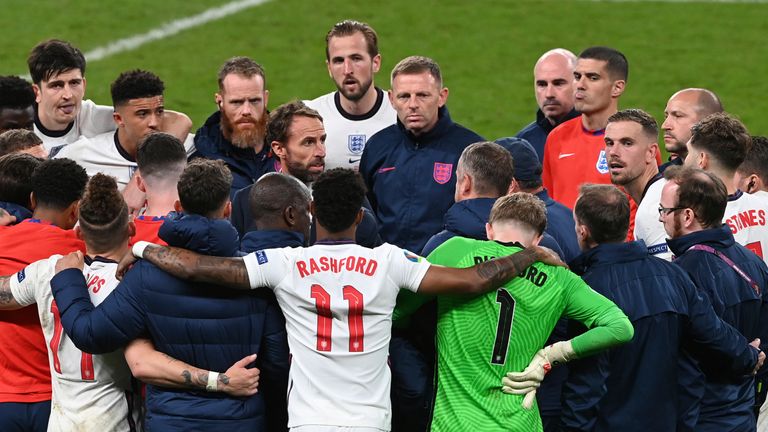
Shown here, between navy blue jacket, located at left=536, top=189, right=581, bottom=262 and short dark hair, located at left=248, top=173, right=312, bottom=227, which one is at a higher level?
short dark hair, located at left=248, top=173, right=312, bottom=227

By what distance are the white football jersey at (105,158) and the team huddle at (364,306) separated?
144cm

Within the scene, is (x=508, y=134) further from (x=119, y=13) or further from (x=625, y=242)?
(x=625, y=242)

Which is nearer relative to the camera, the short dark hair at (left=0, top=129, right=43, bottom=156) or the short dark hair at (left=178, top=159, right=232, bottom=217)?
the short dark hair at (left=178, top=159, right=232, bottom=217)

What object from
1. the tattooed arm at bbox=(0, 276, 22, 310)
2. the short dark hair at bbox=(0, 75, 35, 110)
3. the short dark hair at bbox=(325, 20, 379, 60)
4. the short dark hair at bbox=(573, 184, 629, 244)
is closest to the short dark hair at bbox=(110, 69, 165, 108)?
the short dark hair at bbox=(0, 75, 35, 110)

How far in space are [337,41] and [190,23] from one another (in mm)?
9356

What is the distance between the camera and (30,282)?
216 inches

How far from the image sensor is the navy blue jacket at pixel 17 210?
19.5 ft

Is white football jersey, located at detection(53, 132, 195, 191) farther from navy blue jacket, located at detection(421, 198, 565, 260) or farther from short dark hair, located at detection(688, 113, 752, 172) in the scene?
short dark hair, located at detection(688, 113, 752, 172)

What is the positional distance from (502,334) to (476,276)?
289mm

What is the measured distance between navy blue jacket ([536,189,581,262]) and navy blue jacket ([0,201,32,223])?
2.61 meters

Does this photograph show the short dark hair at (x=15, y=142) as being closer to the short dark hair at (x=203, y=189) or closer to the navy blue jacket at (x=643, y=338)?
the short dark hair at (x=203, y=189)

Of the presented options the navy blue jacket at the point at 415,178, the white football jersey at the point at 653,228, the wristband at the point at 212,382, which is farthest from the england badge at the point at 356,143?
the wristband at the point at 212,382

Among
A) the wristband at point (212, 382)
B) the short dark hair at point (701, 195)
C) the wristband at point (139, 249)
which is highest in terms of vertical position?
the short dark hair at point (701, 195)

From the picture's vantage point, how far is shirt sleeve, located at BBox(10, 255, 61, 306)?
5.48 meters
